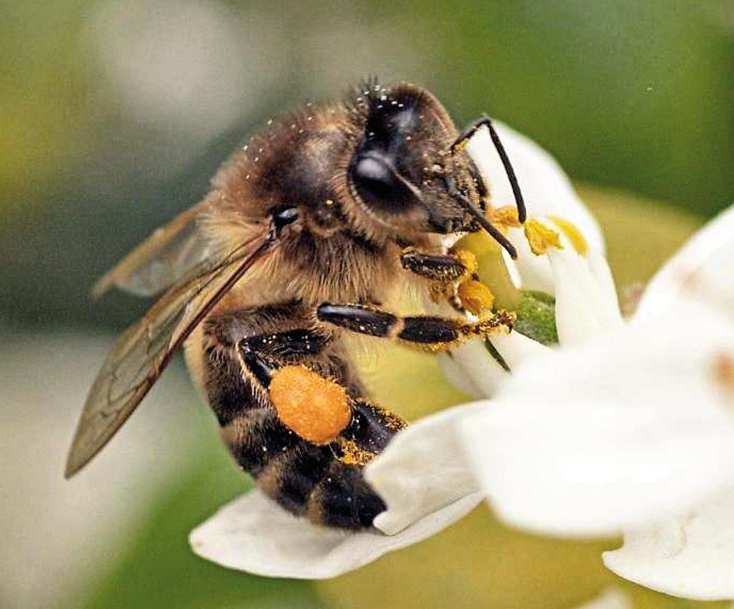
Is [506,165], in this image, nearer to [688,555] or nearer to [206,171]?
[688,555]

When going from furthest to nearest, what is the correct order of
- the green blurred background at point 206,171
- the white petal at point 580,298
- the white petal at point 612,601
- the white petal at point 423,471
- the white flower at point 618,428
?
the green blurred background at point 206,171 < the white petal at point 612,601 < the white petal at point 580,298 < the white petal at point 423,471 < the white flower at point 618,428

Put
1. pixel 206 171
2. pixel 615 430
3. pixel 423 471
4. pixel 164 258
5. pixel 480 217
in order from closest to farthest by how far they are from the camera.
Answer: pixel 615 430 → pixel 423 471 → pixel 480 217 → pixel 164 258 → pixel 206 171

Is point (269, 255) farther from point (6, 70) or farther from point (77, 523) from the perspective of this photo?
point (6, 70)

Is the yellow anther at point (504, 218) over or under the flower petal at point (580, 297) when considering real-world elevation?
over

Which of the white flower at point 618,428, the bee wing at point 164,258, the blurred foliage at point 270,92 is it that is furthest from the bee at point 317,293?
the blurred foliage at point 270,92

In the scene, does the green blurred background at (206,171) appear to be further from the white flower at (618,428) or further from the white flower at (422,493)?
the white flower at (618,428)

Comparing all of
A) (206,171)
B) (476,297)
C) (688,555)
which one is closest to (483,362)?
(476,297)

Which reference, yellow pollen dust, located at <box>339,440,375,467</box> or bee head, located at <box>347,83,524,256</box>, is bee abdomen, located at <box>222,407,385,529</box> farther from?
bee head, located at <box>347,83,524,256</box>

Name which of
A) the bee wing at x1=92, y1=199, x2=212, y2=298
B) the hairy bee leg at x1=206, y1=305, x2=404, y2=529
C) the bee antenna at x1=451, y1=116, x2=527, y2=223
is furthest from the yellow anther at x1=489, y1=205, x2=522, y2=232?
the bee wing at x1=92, y1=199, x2=212, y2=298
